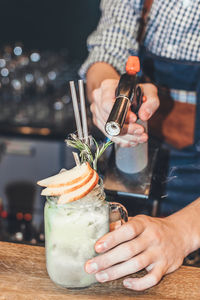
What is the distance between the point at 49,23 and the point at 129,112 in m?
1.96

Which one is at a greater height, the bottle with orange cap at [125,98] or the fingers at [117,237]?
the bottle with orange cap at [125,98]

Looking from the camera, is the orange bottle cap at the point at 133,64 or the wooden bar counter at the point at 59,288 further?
the orange bottle cap at the point at 133,64

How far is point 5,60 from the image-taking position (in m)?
2.52

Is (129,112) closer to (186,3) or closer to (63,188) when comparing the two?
(63,188)

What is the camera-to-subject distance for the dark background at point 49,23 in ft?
8.79

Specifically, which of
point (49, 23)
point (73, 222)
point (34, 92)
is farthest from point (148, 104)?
point (49, 23)

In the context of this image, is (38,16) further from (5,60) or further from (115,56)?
(115,56)

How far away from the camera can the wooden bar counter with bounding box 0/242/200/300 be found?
2.57 ft

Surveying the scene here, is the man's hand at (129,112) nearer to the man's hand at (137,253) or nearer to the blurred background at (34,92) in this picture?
the man's hand at (137,253)

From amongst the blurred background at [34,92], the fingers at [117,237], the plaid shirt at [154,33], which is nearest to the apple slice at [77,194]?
the fingers at [117,237]

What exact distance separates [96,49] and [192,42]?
0.34m

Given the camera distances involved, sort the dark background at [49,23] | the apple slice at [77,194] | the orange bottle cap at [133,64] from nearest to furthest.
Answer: the apple slice at [77,194] → the orange bottle cap at [133,64] → the dark background at [49,23]

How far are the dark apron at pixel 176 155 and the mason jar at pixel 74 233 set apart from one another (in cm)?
35

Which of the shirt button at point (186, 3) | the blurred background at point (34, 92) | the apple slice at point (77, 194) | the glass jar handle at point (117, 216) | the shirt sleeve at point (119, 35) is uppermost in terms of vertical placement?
the shirt button at point (186, 3)
